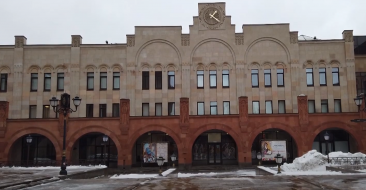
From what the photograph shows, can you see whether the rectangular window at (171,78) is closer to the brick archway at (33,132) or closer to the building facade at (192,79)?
the building facade at (192,79)

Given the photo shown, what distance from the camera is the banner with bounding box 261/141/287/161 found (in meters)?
41.1

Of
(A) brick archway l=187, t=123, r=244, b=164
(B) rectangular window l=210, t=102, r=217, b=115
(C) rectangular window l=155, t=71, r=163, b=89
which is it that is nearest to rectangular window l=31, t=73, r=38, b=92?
(C) rectangular window l=155, t=71, r=163, b=89

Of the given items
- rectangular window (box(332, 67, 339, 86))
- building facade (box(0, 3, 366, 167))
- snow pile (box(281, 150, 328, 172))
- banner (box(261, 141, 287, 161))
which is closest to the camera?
snow pile (box(281, 150, 328, 172))

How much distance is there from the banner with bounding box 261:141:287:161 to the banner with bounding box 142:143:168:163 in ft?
32.8

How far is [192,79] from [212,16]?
7.48 meters

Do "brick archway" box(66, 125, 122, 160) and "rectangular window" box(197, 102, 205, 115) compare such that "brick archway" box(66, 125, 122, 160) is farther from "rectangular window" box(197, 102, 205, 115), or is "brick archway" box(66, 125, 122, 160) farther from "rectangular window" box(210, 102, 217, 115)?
"rectangular window" box(210, 102, 217, 115)

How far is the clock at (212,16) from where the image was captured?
45.5 m

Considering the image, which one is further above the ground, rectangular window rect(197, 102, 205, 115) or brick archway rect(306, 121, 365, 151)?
rectangular window rect(197, 102, 205, 115)

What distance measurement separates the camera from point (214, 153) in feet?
147

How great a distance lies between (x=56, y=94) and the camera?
4522 cm

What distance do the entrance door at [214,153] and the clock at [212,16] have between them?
1305 centimetres

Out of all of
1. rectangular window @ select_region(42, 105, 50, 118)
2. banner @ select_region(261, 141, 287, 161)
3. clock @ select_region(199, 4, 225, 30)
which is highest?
clock @ select_region(199, 4, 225, 30)

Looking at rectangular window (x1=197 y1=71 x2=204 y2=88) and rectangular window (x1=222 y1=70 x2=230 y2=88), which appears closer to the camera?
rectangular window (x1=222 y1=70 x2=230 y2=88)

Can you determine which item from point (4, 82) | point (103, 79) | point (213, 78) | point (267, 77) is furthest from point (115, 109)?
point (267, 77)
